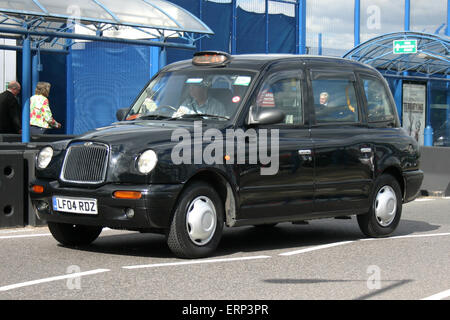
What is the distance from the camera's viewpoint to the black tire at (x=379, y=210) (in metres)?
10.2

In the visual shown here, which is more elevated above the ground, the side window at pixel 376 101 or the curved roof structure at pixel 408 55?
the curved roof structure at pixel 408 55

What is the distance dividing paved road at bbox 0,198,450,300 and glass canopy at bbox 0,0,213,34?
692cm

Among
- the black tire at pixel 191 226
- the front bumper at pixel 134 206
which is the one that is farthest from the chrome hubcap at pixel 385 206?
the front bumper at pixel 134 206

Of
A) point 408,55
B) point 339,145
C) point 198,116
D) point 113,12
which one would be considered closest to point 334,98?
point 339,145

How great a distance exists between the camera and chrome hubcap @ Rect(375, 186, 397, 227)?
33.7 ft

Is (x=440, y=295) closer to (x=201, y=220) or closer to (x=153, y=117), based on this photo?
(x=201, y=220)

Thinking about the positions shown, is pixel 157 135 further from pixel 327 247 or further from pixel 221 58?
pixel 327 247

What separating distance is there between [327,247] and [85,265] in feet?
9.44

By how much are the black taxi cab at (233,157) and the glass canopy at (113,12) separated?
24.5 ft

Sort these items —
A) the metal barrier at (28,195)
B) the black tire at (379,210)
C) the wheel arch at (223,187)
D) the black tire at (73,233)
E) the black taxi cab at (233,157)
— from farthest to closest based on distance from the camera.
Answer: the metal barrier at (28,195)
the black tire at (379,210)
the black tire at (73,233)
the wheel arch at (223,187)
the black taxi cab at (233,157)

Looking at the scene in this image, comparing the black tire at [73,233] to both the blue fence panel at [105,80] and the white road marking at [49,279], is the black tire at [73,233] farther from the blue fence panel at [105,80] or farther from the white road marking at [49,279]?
the blue fence panel at [105,80]
